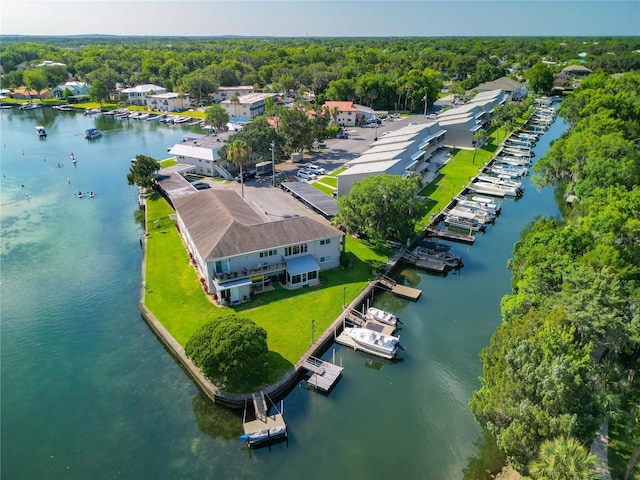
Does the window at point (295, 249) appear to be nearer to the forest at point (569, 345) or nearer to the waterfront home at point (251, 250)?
the waterfront home at point (251, 250)

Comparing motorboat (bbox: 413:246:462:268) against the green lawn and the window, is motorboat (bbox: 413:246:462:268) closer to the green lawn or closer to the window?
the green lawn

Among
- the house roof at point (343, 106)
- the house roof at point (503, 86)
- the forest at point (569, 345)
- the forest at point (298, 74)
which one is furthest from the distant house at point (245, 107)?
the forest at point (569, 345)

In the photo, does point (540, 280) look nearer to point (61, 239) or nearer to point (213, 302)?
point (213, 302)

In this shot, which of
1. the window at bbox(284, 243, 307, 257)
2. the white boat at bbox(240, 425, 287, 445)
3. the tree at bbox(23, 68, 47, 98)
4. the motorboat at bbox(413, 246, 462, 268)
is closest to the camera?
the white boat at bbox(240, 425, 287, 445)

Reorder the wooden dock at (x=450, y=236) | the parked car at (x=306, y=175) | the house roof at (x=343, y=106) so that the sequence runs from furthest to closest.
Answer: the house roof at (x=343, y=106)
the parked car at (x=306, y=175)
the wooden dock at (x=450, y=236)

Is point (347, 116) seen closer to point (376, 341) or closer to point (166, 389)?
point (376, 341)

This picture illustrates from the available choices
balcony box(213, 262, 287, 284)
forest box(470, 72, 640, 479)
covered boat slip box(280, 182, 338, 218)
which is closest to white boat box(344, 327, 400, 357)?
forest box(470, 72, 640, 479)

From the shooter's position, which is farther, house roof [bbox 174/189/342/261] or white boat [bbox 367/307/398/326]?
house roof [bbox 174/189/342/261]
